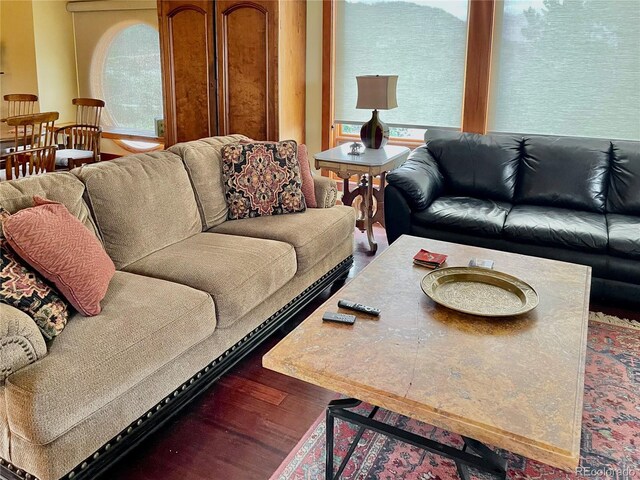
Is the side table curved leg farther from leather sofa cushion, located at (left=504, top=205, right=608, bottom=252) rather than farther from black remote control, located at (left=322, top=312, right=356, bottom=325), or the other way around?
black remote control, located at (left=322, top=312, right=356, bottom=325)

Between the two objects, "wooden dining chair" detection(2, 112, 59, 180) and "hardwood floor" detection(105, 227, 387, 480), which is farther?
"wooden dining chair" detection(2, 112, 59, 180)

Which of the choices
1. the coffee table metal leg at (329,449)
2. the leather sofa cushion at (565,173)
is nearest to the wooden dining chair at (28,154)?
the coffee table metal leg at (329,449)

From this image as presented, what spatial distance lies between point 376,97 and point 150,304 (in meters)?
2.51

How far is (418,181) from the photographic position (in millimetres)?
3447

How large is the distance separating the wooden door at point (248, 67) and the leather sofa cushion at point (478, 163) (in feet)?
4.97

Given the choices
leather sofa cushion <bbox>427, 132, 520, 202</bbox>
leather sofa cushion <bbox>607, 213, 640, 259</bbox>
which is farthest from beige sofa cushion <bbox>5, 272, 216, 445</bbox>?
leather sofa cushion <bbox>427, 132, 520, 202</bbox>

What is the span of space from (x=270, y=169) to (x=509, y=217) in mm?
1466

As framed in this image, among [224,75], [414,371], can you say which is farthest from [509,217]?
[224,75]

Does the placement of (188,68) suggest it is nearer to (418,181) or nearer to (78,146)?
(78,146)

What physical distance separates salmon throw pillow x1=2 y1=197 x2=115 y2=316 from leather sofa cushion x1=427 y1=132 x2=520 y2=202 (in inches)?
102

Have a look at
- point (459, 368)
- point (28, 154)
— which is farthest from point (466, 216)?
point (28, 154)

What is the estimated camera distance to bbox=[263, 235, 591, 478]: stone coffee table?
1.38 meters

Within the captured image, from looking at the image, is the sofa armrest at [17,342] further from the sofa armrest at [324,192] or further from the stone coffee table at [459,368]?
the sofa armrest at [324,192]

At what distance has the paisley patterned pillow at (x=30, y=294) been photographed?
1.69 metres
